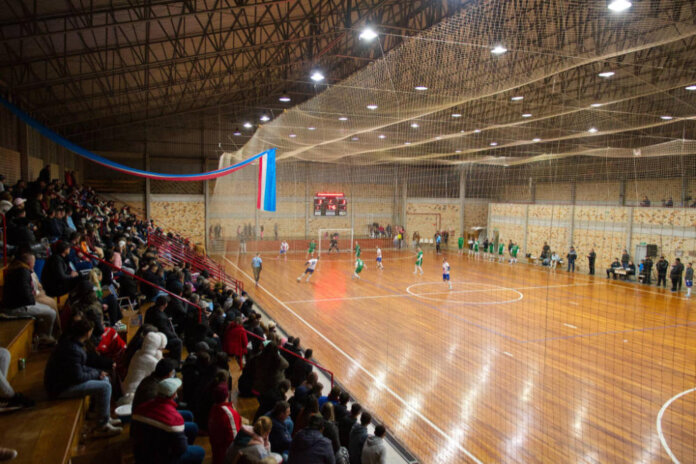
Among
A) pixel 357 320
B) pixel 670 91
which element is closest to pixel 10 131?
pixel 357 320

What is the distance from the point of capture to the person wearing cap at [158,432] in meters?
3.30

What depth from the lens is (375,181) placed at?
2356 cm

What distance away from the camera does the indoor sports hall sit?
682 centimetres

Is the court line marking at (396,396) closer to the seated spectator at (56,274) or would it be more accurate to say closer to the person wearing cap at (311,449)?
the person wearing cap at (311,449)

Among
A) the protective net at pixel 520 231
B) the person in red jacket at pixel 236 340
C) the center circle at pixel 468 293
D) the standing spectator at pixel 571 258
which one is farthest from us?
the standing spectator at pixel 571 258

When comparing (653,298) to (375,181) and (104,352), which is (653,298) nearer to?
(375,181)

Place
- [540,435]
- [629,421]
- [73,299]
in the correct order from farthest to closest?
1. [629,421]
2. [540,435]
3. [73,299]

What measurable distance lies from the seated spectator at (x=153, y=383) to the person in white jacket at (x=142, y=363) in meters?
1.00

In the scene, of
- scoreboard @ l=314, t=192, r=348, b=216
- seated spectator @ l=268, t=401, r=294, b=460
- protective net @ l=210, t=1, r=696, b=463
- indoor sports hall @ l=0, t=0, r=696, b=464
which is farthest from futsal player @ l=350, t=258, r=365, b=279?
seated spectator @ l=268, t=401, r=294, b=460

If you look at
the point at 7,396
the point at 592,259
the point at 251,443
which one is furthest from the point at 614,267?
the point at 7,396

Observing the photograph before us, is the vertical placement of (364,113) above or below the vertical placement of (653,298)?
above

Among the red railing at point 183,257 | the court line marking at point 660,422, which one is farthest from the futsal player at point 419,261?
the court line marking at point 660,422

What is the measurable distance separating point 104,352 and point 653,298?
18723 mm

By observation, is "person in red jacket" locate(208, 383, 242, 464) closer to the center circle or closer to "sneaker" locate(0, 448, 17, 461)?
"sneaker" locate(0, 448, 17, 461)
